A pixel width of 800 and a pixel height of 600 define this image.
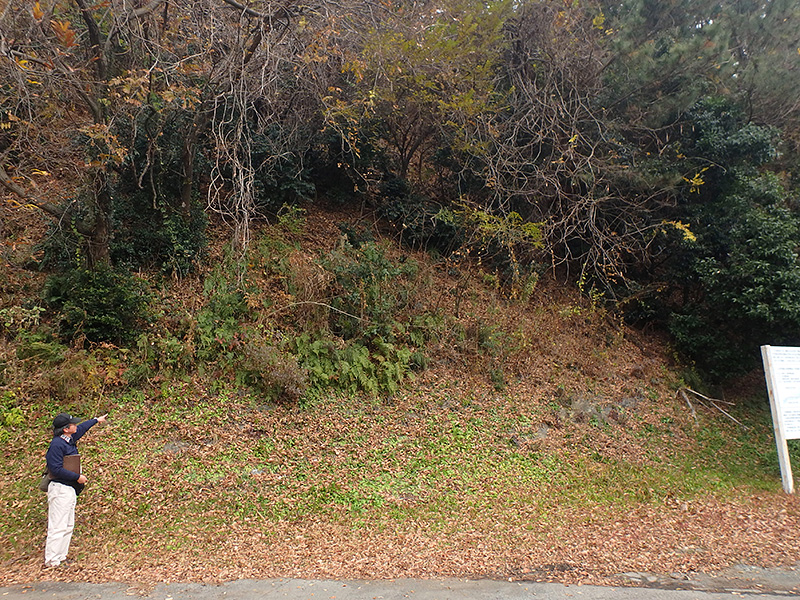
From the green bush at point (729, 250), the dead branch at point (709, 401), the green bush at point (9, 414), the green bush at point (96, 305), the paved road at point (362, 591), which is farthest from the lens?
the dead branch at point (709, 401)

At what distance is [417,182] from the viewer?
14.9 m

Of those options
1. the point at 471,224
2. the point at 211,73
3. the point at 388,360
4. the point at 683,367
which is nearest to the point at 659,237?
the point at 683,367

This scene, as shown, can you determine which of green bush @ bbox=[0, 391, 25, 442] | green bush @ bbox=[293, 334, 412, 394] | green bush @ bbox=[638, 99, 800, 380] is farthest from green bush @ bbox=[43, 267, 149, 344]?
green bush @ bbox=[638, 99, 800, 380]

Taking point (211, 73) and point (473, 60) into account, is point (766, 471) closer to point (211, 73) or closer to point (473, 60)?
point (473, 60)

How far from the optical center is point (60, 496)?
209 inches

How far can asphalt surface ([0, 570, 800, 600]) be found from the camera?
4.83 m

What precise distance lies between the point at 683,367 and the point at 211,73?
11964mm

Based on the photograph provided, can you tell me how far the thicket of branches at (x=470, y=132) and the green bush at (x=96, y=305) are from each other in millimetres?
785

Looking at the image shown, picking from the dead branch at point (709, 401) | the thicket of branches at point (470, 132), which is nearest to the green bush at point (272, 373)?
the thicket of branches at point (470, 132)

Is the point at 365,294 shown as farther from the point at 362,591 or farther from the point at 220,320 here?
the point at 362,591

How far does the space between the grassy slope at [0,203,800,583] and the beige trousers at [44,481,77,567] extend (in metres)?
0.22

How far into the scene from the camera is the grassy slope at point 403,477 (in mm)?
5715

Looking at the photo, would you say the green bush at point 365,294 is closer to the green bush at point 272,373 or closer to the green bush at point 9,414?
the green bush at point 272,373

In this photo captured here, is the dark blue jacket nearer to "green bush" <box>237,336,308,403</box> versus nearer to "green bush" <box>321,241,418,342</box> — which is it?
"green bush" <box>237,336,308,403</box>
